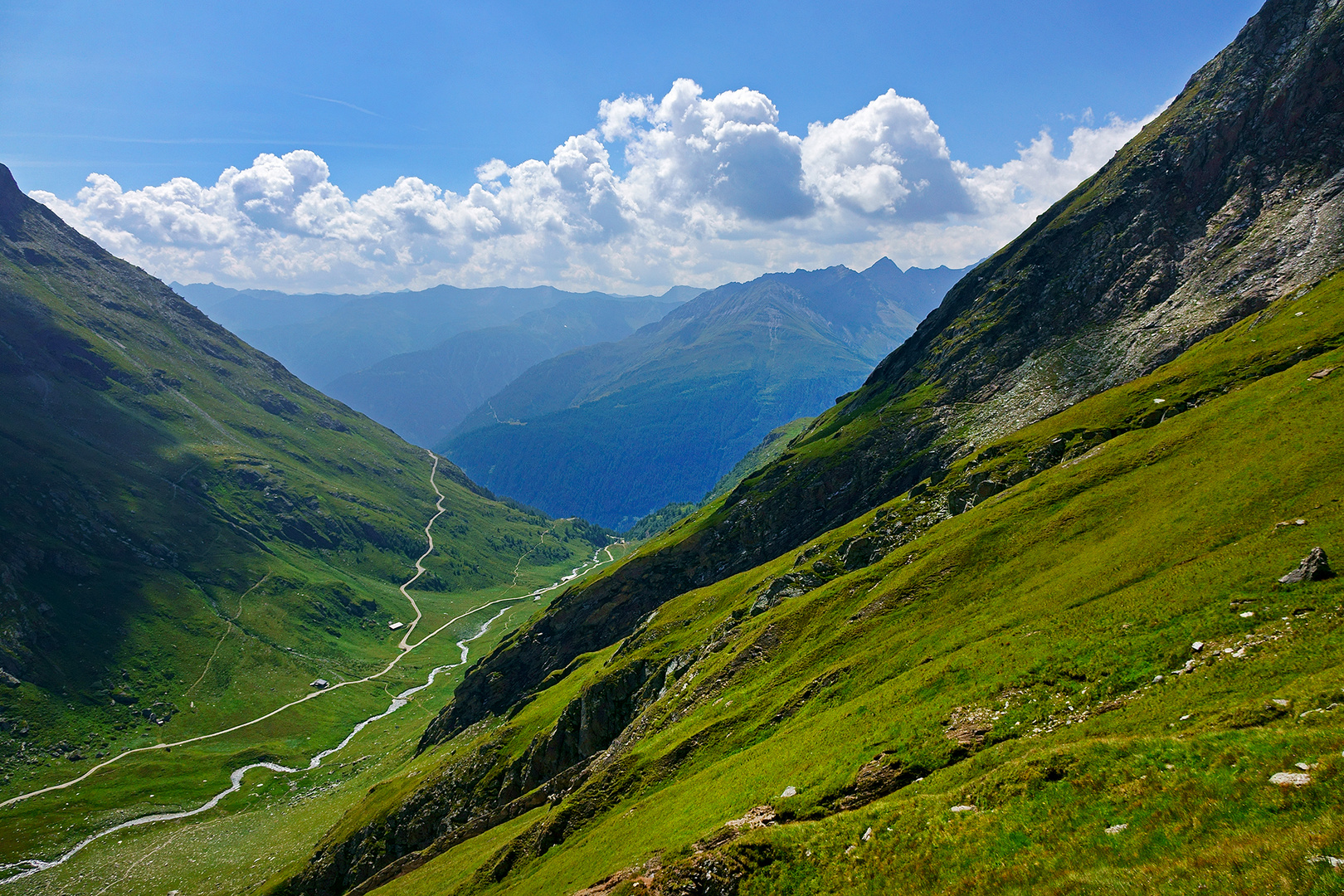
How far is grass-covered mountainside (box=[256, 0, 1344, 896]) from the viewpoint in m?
19.9

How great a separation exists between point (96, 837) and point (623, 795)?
491ft

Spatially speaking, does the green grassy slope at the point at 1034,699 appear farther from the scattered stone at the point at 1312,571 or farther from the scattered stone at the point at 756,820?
the scattered stone at the point at 1312,571

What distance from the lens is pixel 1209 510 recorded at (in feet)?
139

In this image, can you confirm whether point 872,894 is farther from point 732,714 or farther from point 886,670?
point 732,714

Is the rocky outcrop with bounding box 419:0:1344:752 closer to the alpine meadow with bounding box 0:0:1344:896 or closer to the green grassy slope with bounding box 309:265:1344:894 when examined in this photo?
the alpine meadow with bounding box 0:0:1344:896

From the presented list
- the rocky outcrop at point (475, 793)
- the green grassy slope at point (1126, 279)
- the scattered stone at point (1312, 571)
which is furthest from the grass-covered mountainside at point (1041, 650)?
the green grassy slope at point (1126, 279)

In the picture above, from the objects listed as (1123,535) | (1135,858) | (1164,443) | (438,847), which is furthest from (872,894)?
(438,847)

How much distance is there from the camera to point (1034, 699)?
30.1 meters

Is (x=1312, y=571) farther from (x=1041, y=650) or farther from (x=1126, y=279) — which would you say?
(x=1126, y=279)

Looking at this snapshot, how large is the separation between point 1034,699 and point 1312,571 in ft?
46.3

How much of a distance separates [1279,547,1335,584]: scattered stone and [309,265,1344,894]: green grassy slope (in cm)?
103

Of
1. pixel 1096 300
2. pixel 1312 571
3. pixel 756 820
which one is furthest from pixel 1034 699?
pixel 1096 300

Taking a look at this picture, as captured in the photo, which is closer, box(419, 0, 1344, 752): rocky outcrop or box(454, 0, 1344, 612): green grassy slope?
box(454, 0, 1344, 612): green grassy slope

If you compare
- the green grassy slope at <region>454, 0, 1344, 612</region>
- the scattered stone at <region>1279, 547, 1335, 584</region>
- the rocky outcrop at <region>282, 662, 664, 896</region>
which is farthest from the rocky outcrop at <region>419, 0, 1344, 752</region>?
the scattered stone at <region>1279, 547, 1335, 584</region>
